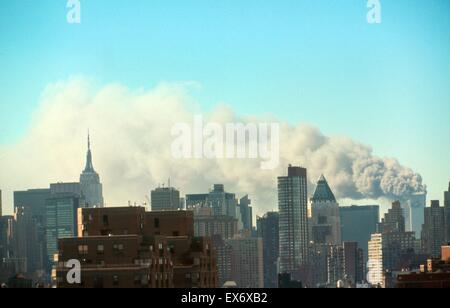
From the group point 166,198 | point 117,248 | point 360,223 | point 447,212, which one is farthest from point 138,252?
point 360,223

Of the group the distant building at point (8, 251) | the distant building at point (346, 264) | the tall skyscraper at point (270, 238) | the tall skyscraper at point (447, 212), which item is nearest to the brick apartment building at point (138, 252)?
the distant building at point (8, 251)

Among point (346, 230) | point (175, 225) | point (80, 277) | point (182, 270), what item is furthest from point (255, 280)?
point (346, 230)

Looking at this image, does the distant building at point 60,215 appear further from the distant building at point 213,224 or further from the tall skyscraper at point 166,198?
the distant building at point 213,224

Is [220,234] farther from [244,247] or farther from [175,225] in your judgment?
[175,225]

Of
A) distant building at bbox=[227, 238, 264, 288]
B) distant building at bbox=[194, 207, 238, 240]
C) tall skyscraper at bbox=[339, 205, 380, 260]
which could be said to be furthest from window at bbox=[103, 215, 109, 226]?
tall skyscraper at bbox=[339, 205, 380, 260]

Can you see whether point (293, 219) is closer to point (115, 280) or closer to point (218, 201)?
point (218, 201)

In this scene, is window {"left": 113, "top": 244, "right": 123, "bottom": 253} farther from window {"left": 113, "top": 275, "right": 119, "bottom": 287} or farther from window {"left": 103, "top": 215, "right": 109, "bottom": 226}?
window {"left": 103, "top": 215, "right": 109, "bottom": 226}
